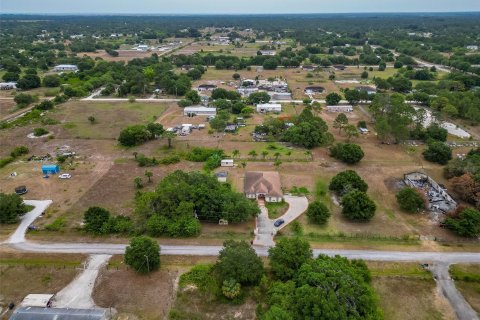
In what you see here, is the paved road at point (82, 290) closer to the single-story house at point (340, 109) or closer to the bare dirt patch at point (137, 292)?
the bare dirt patch at point (137, 292)

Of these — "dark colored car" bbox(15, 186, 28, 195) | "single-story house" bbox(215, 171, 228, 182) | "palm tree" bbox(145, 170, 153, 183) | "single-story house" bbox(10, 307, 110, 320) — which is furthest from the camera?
"single-story house" bbox(215, 171, 228, 182)

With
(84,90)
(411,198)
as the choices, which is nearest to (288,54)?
(84,90)

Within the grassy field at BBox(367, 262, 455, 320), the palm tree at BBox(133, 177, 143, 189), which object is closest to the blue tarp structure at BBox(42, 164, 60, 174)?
the palm tree at BBox(133, 177, 143, 189)

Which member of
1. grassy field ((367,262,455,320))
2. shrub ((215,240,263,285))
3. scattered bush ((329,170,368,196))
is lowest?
grassy field ((367,262,455,320))

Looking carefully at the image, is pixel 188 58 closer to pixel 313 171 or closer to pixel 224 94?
pixel 224 94

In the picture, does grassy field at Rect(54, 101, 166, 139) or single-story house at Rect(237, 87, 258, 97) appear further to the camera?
single-story house at Rect(237, 87, 258, 97)

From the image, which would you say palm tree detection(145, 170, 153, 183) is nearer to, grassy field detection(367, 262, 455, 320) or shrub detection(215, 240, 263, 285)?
shrub detection(215, 240, 263, 285)

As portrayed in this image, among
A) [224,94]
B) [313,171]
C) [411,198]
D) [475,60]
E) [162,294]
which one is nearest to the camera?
[162,294]
